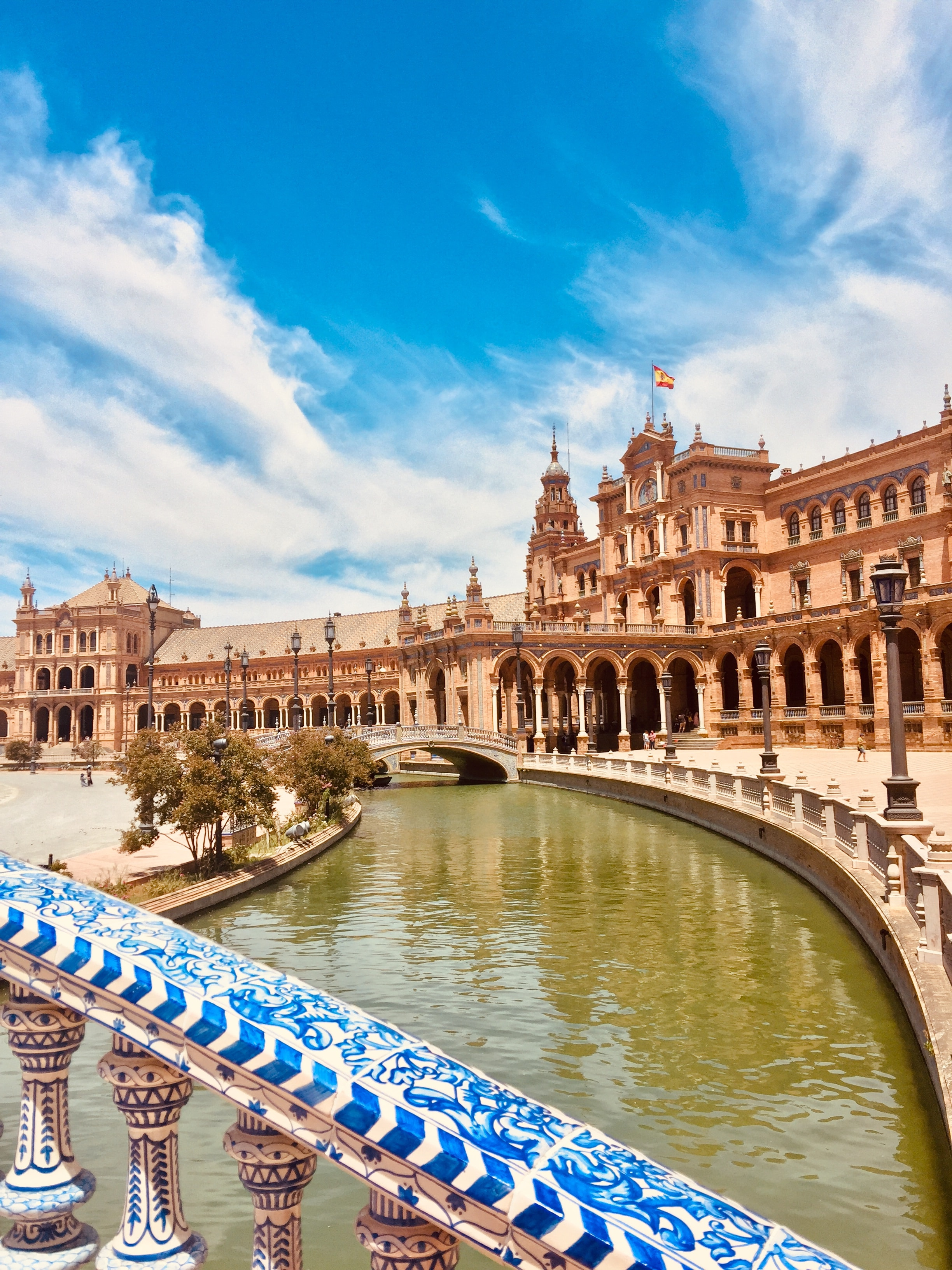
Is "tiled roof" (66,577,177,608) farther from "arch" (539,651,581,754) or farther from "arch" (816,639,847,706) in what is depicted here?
"arch" (816,639,847,706)

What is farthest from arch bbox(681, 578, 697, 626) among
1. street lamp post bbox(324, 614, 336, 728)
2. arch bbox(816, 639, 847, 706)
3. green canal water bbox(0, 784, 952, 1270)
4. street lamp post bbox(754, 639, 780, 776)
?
green canal water bbox(0, 784, 952, 1270)

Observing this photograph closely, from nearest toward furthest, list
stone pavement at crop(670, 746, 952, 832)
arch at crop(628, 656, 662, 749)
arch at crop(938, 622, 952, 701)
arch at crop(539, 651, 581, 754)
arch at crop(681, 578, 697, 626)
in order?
1. stone pavement at crop(670, 746, 952, 832)
2. arch at crop(938, 622, 952, 701)
3. arch at crop(539, 651, 581, 754)
4. arch at crop(681, 578, 697, 626)
5. arch at crop(628, 656, 662, 749)

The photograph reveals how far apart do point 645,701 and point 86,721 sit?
5698 cm

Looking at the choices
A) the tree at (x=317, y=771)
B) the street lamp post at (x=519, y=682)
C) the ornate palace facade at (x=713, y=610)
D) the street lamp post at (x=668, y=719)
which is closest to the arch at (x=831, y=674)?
the ornate palace facade at (x=713, y=610)

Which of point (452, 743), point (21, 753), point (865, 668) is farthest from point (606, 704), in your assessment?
point (21, 753)

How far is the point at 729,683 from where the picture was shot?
57.5 m

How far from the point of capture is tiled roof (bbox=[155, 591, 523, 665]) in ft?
286

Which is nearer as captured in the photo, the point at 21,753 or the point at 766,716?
the point at 766,716

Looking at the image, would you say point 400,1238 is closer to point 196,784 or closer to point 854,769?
point 196,784

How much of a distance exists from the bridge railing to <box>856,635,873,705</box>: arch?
45331 millimetres

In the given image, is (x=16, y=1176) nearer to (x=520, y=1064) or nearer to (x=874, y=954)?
(x=520, y=1064)

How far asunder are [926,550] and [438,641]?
87.9 ft

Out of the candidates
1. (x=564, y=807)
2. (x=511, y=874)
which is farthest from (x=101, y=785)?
(x=511, y=874)

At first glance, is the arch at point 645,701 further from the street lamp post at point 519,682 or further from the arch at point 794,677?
the street lamp post at point 519,682
